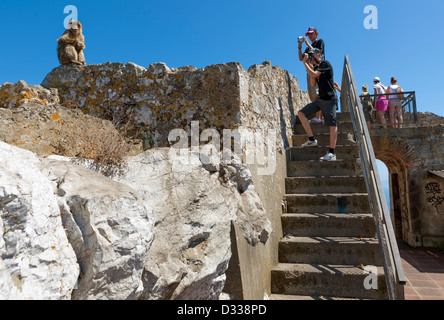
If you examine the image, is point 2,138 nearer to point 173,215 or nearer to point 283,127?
point 173,215

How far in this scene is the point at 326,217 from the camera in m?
3.60

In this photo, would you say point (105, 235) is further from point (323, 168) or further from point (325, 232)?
point (323, 168)

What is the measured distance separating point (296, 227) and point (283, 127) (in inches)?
65.7

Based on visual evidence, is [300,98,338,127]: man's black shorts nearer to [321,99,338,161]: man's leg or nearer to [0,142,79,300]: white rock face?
[321,99,338,161]: man's leg

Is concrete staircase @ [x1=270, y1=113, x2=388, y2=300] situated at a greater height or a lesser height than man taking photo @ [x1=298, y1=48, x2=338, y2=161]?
lesser

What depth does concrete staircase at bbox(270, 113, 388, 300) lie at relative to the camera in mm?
3006

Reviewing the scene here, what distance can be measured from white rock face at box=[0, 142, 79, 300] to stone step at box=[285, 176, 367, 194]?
3.32 meters

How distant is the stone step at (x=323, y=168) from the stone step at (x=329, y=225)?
2.58 ft

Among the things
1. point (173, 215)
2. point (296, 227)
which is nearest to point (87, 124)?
point (173, 215)

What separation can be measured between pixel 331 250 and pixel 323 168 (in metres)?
1.39

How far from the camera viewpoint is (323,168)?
434 cm

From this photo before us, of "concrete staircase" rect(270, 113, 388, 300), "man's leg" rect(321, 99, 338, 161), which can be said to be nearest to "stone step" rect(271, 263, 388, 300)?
"concrete staircase" rect(270, 113, 388, 300)

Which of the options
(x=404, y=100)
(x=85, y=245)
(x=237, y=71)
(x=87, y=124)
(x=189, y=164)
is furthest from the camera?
(x=404, y=100)

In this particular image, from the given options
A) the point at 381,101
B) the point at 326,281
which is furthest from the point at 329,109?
the point at 381,101
